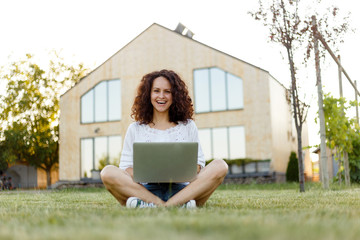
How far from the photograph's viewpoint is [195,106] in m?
22.9

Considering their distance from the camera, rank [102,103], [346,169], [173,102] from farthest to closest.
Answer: [102,103], [346,169], [173,102]

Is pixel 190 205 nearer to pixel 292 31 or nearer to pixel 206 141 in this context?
pixel 292 31

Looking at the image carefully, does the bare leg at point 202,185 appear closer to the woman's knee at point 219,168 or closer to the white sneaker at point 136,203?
the woman's knee at point 219,168

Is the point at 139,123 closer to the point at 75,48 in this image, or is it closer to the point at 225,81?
the point at 225,81

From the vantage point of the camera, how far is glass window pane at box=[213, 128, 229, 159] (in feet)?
70.9

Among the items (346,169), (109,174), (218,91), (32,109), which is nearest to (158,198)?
(109,174)

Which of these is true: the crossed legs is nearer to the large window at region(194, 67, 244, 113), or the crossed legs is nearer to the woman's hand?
the woman's hand

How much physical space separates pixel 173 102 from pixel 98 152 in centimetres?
2014

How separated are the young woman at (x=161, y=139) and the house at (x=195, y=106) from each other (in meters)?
16.4

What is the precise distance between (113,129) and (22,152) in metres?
11.0

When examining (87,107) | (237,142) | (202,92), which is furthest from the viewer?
(87,107)

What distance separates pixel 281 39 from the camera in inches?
414

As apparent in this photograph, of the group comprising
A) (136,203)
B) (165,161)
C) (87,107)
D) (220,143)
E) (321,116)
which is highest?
(87,107)

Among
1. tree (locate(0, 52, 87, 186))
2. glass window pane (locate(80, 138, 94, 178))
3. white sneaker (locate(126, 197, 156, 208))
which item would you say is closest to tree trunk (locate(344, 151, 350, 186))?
white sneaker (locate(126, 197, 156, 208))
